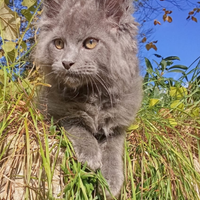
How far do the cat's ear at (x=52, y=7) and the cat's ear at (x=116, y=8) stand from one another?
213 millimetres

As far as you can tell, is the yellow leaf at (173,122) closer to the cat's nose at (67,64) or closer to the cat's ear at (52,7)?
the cat's nose at (67,64)

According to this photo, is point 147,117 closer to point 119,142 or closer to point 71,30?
point 119,142

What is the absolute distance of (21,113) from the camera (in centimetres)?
99

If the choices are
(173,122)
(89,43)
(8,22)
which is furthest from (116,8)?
(173,122)

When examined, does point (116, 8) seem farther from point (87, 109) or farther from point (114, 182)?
point (114, 182)

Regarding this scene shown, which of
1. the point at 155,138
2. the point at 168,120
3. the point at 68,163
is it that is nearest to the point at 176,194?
the point at 155,138

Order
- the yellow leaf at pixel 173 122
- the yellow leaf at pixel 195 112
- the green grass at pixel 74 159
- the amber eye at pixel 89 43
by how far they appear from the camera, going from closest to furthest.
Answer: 1. the green grass at pixel 74 159
2. the amber eye at pixel 89 43
3. the yellow leaf at pixel 173 122
4. the yellow leaf at pixel 195 112

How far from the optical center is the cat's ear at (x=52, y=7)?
1067 mm

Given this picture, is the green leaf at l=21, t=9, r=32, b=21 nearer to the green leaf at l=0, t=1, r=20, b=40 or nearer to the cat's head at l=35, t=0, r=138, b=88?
the green leaf at l=0, t=1, r=20, b=40

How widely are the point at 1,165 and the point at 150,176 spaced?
0.69 meters

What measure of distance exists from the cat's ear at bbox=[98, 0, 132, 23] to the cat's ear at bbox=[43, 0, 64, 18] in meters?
0.21

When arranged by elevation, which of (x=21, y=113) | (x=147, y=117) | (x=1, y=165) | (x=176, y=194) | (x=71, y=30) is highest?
(x=71, y=30)

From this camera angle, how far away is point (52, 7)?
3.52ft

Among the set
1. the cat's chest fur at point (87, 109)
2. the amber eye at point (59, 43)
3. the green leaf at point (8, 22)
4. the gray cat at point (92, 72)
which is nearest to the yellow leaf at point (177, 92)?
the gray cat at point (92, 72)
